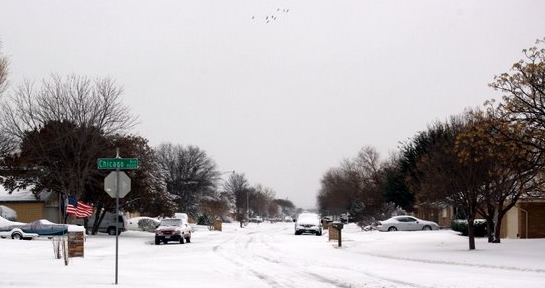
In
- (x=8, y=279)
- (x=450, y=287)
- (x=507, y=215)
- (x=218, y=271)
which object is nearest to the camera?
(x=450, y=287)

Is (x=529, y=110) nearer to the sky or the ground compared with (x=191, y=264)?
nearer to the sky

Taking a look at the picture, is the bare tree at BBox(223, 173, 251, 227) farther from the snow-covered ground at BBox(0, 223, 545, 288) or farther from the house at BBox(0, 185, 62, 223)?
the snow-covered ground at BBox(0, 223, 545, 288)

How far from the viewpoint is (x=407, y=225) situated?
166 ft

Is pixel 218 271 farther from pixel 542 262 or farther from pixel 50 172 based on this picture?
pixel 50 172

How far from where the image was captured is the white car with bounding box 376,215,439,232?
165ft

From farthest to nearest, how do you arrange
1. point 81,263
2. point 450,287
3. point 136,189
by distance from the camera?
point 136,189 → point 81,263 → point 450,287

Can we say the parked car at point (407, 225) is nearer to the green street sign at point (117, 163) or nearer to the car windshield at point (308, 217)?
the car windshield at point (308, 217)

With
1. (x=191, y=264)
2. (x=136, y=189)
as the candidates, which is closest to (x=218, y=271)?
(x=191, y=264)

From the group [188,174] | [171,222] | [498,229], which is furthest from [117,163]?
[188,174]

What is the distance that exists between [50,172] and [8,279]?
2714cm

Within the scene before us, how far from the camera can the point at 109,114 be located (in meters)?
42.0

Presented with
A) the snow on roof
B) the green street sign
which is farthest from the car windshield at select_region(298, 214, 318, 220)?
the green street sign

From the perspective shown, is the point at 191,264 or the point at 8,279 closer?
the point at 8,279

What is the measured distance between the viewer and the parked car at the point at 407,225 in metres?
50.2
